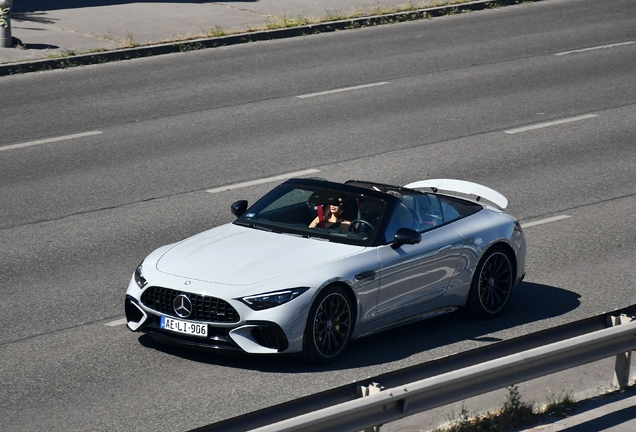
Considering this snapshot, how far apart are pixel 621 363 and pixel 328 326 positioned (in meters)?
2.26

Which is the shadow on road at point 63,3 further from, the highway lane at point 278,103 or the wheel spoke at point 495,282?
the wheel spoke at point 495,282

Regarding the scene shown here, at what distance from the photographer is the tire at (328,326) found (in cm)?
840

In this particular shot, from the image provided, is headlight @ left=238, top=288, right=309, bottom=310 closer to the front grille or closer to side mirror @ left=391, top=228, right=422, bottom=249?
the front grille

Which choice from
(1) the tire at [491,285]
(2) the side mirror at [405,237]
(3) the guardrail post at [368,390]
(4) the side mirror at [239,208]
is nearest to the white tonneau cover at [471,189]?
(1) the tire at [491,285]

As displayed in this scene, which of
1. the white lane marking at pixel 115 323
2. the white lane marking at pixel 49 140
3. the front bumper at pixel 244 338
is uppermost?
the white lane marking at pixel 49 140

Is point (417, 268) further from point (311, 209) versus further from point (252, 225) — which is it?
point (252, 225)

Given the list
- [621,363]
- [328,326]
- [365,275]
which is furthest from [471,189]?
[621,363]

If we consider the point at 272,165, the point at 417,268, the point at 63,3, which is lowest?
the point at 417,268

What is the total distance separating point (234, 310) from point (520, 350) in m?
2.24

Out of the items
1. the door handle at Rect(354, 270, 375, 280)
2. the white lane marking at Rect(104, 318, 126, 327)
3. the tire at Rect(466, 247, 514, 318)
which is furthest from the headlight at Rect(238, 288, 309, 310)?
the tire at Rect(466, 247, 514, 318)

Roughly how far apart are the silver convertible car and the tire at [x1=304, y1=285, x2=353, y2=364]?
0.4 inches

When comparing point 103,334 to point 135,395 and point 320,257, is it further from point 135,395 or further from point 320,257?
point 320,257

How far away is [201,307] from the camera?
328 inches

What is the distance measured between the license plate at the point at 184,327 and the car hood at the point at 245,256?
0.37 m
